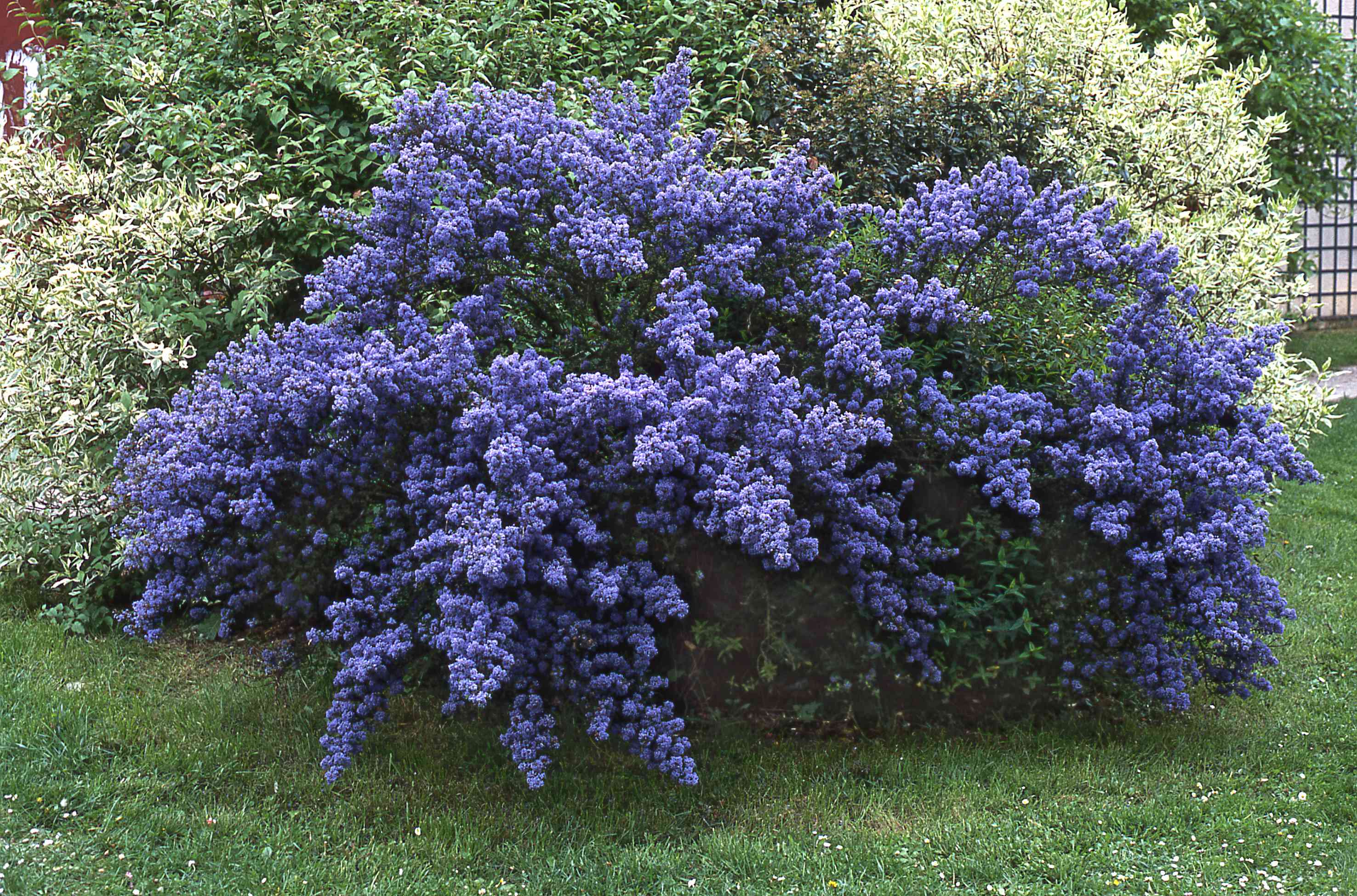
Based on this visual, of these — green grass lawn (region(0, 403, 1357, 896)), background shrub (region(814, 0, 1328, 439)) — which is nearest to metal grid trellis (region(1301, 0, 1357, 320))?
background shrub (region(814, 0, 1328, 439))

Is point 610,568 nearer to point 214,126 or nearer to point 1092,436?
point 1092,436

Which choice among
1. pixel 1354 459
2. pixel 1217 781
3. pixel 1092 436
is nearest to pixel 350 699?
pixel 1092 436

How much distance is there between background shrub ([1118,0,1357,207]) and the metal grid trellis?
3926 mm

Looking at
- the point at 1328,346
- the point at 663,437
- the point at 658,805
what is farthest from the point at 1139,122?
the point at 1328,346

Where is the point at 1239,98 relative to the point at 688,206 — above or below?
above

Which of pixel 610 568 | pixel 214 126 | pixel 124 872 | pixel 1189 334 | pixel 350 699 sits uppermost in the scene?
pixel 214 126

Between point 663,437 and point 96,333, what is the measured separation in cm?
290

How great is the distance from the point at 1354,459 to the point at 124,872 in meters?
7.11

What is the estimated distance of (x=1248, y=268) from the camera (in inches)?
221

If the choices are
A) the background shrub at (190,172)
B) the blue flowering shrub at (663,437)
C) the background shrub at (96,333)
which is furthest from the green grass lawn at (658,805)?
the background shrub at (190,172)

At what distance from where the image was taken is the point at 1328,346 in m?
11.5

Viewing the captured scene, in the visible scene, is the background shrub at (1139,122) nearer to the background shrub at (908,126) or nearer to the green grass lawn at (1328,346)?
the background shrub at (908,126)

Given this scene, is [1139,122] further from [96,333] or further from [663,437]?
[96,333]

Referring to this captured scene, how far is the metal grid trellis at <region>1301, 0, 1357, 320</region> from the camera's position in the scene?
1342 cm
